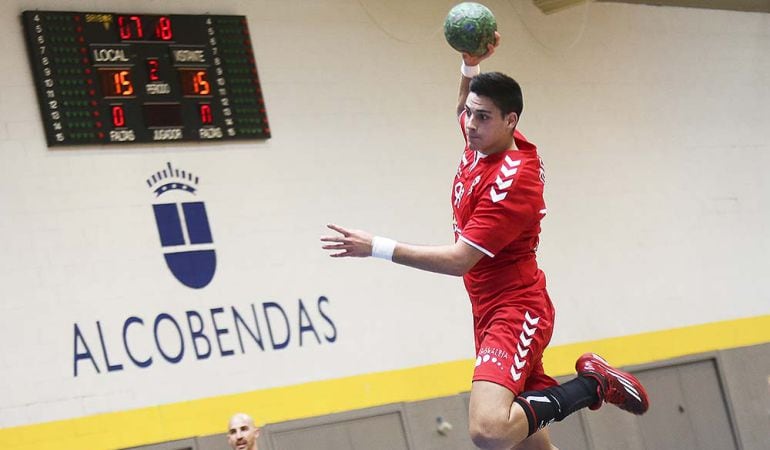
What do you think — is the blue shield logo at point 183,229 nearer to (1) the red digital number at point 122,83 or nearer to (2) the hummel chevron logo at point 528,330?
(1) the red digital number at point 122,83

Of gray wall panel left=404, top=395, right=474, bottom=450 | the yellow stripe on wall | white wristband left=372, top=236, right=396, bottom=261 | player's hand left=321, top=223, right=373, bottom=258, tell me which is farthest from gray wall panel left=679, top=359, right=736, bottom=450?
player's hand left=321, top=223, right=373, bottom=258

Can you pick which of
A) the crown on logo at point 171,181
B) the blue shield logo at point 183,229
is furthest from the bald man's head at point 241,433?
the crown on logo at point 171,181

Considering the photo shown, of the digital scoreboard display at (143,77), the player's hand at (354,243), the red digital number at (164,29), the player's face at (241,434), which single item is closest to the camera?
the player's hand at (354,243)

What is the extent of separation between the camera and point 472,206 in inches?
233

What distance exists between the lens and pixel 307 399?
9367 millimetres

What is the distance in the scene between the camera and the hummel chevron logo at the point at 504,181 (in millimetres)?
5707

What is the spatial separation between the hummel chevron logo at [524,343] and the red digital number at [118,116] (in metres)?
4.15

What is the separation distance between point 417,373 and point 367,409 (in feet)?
2.04

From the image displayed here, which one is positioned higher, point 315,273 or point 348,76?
point 348,76

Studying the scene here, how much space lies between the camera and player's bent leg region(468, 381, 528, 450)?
18.1 feet

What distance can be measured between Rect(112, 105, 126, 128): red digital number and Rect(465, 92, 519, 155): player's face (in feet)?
12.3

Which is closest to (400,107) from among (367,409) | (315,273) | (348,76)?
(348,76)

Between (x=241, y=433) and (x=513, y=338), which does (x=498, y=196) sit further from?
(x=241, y=433)

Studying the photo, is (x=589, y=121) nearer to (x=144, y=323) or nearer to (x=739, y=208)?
(x=739, y=208)
